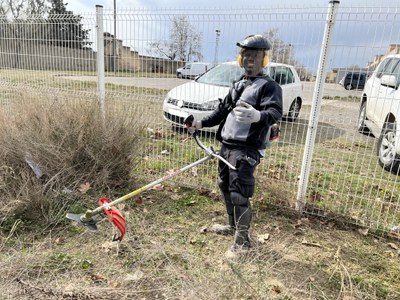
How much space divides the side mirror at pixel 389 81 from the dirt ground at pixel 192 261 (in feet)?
5.04


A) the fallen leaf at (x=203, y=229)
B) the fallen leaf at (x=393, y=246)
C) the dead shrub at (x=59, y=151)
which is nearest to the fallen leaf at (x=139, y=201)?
the dead shrub at (x=59, y=151)

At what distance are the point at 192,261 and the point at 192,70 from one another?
2.31 meters

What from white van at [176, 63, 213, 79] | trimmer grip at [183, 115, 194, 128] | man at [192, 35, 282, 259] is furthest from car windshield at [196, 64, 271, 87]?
man at [192, 35, 282, 259]

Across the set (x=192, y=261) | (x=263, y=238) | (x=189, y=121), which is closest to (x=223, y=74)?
(x=189, y=121)

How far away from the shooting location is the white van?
151 inches

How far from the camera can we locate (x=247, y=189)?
2.68 meters

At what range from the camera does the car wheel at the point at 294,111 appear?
145 inches

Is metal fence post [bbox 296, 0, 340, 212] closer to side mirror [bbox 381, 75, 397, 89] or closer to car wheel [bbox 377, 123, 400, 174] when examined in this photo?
side mirror [bbox 381, 75, 397, 89]

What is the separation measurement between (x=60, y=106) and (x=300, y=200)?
9.73 ft

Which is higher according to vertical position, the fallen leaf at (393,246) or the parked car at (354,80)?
the parked car at (354,80)

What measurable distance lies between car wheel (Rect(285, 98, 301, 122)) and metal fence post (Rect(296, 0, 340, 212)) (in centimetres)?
39

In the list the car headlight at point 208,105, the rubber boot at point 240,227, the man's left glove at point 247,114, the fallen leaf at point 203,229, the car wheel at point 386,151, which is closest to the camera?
the man's left glove at point 247,114

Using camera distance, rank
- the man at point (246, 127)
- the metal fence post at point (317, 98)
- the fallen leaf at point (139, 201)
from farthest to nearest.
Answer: the fallen leaf at point (139, 201), the metal fence post at point (317, 98), the man at point (246, 127)

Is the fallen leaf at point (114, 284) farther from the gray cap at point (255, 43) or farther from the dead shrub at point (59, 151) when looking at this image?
the gray cap at point (255, 43)
